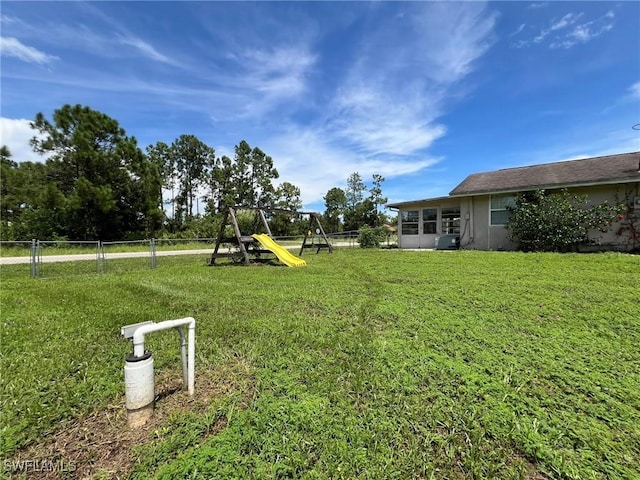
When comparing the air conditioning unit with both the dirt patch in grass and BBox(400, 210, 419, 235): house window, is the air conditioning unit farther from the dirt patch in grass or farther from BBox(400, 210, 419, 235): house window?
the dirt patch in grass

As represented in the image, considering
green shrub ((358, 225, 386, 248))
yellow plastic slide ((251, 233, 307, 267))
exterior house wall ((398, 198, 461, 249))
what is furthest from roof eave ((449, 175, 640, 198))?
yellow plastic slide ((251, 233, 307, 267))

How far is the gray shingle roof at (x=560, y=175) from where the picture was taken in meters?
10.1

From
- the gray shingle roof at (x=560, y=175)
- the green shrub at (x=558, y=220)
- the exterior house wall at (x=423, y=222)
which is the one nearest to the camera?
the green shrub at (x=558, y=220)

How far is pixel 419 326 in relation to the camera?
3438mm

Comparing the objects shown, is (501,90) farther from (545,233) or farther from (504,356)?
(504,356)

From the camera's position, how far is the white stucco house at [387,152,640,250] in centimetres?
994

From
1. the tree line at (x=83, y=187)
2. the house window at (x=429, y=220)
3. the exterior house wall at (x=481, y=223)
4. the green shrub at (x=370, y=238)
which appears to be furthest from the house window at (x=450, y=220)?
the tree line at (x=83, y=187)

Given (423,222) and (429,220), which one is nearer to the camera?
(429,220)

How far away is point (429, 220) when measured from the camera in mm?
15219

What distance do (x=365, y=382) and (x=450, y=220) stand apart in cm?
1398

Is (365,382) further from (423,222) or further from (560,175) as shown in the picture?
(423,222)

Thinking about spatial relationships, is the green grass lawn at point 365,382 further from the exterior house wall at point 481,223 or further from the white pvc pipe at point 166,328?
the exterior house wall at point 481,223

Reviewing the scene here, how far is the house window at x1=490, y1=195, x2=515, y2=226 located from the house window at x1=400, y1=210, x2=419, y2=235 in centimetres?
383

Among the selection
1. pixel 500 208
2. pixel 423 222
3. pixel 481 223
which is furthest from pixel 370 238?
pixel 500 208
